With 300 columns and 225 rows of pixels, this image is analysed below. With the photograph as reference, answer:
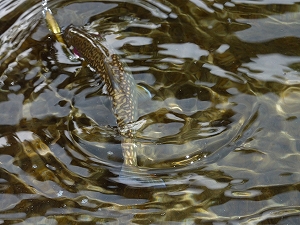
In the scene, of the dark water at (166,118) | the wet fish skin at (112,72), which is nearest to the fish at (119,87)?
the wet fish skin at (112,72)

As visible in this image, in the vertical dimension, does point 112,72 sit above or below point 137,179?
above

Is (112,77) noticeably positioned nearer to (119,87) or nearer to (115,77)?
(115,77)

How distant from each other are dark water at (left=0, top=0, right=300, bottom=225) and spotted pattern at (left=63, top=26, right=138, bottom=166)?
163 millimetres

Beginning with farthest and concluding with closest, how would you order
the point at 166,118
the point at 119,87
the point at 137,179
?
the point at 119,87, the point at 166,118, the point at 137,179

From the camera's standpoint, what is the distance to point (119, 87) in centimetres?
543

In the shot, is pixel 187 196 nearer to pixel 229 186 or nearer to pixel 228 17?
pixel 229 186

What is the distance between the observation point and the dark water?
15.4 feet

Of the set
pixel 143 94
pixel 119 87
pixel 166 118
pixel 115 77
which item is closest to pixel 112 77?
pixel 115 77

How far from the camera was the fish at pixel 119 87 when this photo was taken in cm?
483

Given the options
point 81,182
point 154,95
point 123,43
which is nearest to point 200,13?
point 123,43

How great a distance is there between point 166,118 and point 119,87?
720 mm

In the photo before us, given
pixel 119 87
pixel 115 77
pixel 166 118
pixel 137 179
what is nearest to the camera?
pixel 137 179

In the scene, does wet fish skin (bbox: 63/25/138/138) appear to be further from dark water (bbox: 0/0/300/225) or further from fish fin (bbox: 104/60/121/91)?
dark water (bbox: 0/0/300/225)

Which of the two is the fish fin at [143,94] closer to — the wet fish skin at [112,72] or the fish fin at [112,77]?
the wet fish skin at [112,72]
